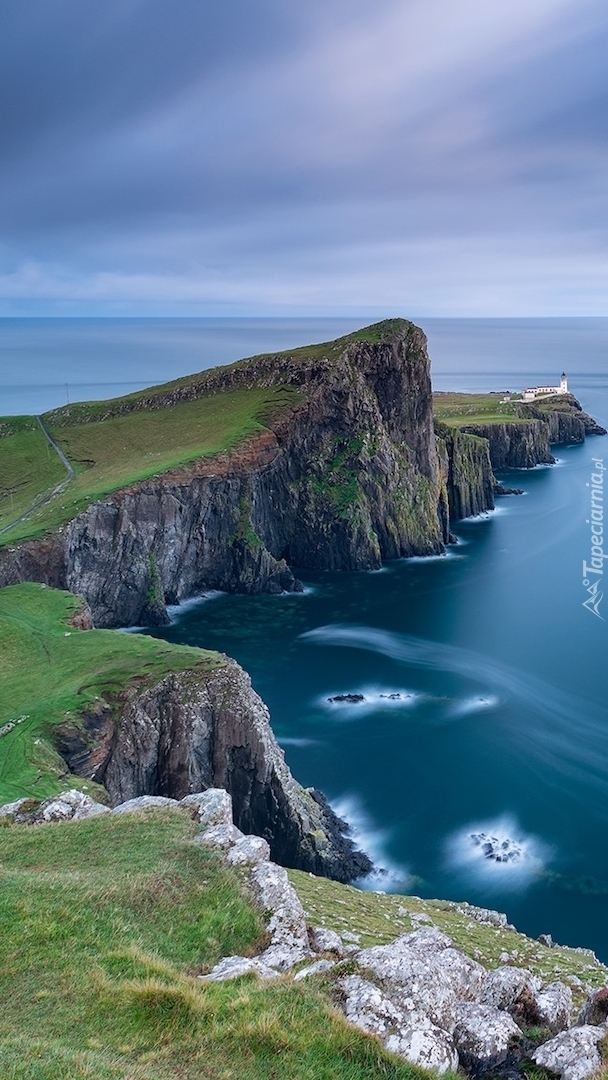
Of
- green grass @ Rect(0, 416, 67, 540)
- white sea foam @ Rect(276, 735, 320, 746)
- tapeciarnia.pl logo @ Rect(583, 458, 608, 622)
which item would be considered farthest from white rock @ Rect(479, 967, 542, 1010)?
green grass @ Rect(0, 416, 67, 540)

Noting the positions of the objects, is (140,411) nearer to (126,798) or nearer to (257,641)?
(257,641)

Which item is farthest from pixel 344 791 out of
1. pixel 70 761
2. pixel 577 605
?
pixel 577 605

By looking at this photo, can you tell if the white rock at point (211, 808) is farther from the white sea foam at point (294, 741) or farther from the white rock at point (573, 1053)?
the white sea foam at point (294, 741)

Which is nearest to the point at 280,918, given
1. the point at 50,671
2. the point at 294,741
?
the point at 50,671

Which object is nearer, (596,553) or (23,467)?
(23,467)

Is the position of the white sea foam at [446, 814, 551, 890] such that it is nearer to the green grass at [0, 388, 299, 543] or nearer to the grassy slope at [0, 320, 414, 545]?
the grassy slope at [0, 320, 414, 545]

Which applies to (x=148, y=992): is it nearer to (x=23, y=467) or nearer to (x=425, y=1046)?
(x=425, y=1046)

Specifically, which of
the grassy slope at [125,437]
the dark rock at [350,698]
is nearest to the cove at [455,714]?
the dark rock at [350,698]
